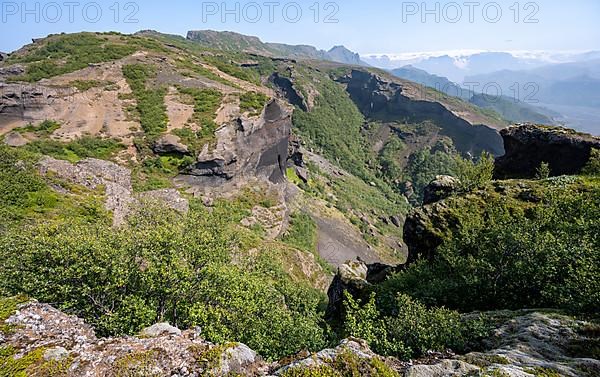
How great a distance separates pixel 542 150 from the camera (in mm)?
37906

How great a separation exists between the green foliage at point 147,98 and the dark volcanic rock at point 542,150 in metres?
54.5

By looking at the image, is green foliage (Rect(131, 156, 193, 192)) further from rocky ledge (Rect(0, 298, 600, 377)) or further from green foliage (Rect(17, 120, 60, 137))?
rocky ledge (Rect(0, 298, 600, 377))

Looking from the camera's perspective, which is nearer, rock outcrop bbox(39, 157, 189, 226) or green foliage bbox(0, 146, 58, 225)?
green foliage bbox(0, 146, 58, 225)

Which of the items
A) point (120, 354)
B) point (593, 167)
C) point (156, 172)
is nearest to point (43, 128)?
point (156, 172)

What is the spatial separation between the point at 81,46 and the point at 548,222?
100018 millimetres

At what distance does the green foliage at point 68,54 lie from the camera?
66.8 metres

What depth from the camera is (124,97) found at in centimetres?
6350

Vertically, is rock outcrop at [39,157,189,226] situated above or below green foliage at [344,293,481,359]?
Result: above

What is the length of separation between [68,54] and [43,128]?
3425cm

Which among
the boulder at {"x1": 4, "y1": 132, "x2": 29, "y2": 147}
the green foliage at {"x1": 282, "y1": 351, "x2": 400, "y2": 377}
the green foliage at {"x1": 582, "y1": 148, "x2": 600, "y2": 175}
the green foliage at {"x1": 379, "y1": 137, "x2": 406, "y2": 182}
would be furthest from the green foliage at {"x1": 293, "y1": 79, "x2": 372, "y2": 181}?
the green foliage at {"x1": 282, "y1": 351, "x2": 400, "y2": 377}

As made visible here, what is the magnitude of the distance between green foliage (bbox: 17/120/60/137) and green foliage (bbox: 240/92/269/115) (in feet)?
104

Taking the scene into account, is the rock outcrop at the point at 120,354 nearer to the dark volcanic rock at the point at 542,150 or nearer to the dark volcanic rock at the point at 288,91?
the dark volcanic rock at the point at 542,150

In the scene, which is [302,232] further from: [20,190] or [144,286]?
[144,286]

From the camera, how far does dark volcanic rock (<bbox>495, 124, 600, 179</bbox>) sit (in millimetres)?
35344
